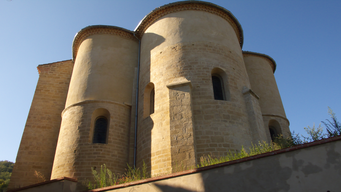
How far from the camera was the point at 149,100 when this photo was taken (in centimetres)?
1164

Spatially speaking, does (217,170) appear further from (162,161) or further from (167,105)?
(167,105)

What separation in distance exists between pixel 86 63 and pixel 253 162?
10860 mm

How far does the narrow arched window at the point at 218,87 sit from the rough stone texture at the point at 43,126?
917cm

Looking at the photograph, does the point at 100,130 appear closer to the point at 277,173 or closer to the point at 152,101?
the point at 152,101

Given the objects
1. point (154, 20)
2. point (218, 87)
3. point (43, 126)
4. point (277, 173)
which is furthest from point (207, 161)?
point (43, 126)

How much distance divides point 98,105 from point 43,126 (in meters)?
4.24

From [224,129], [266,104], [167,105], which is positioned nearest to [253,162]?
[224,129]

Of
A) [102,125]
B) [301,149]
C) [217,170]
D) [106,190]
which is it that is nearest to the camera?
[301,149]

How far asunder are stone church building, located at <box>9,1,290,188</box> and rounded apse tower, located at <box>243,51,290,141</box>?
75 millimetres

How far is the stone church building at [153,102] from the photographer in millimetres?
9211

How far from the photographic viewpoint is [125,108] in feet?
40.3

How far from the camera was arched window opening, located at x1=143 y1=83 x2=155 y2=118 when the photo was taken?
37.1ft

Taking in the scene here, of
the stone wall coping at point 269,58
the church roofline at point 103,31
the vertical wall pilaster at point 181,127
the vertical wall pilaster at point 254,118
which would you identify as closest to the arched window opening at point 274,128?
the vertical wall pilaster at point 254,118

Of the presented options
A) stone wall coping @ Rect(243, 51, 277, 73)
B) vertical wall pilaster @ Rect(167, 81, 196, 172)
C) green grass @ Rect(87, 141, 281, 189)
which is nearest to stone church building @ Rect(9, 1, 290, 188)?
vertical wall pilaster @ Rect(167, 81, 196, 172)
